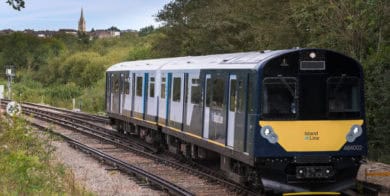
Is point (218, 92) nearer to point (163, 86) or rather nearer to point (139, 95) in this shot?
point (163, 86)

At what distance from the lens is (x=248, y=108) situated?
44.8 ft

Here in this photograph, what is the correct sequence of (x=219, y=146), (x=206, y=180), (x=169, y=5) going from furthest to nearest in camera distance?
(x=169, y=5)
(x=206, y=180)
(x=219, y=146)

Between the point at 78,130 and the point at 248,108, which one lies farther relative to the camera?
the point at 78,130

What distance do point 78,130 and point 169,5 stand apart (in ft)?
61.7

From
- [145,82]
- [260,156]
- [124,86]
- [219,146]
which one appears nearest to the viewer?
[260,156]

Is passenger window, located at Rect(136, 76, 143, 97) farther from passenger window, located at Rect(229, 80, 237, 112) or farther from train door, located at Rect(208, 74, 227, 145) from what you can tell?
passenger window, located at Rect(229, 80, 237, 112)

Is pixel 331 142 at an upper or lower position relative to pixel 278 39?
lower

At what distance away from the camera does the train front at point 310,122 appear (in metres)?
13.3

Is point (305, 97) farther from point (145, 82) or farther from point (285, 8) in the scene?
point (285, 8)

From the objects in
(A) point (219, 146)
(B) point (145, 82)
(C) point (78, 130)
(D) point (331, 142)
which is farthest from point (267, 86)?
(C) point (78, 130)

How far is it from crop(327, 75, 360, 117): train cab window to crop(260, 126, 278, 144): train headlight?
117cm

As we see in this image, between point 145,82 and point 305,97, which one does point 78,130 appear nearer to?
point 145,82

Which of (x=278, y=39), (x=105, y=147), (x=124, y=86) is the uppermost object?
(x=278, y=39)

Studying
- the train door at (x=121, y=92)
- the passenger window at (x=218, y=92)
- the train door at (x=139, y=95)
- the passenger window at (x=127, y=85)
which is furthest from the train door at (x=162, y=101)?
the train door at (x=121, y=92)
